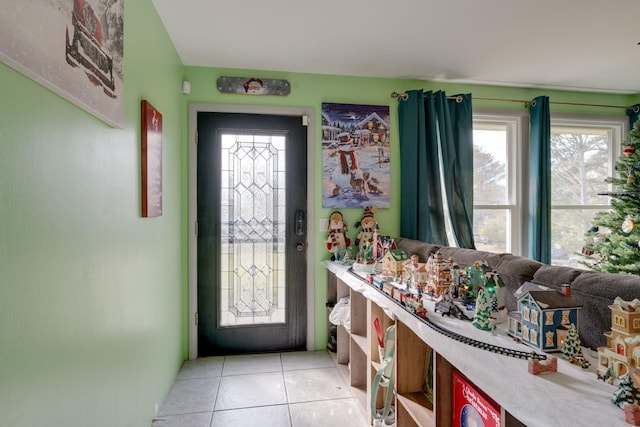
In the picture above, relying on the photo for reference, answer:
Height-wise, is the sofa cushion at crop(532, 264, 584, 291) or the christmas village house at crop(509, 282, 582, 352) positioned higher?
the sofa cushion at crop(532, 264, 584, 291)

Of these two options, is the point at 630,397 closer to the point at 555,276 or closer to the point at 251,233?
the point at 555,276

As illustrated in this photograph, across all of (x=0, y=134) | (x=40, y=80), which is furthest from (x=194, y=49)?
(x=0, y=134)

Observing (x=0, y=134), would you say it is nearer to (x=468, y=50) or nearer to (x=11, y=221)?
(x=11, y=221)

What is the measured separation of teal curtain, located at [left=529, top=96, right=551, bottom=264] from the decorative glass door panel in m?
2.31

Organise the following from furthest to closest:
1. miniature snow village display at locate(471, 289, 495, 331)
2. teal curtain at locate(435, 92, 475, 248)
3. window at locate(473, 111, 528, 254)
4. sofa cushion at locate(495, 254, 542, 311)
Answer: window at locate(473, 111, 528, 254)
teal curtain at locate(435, 92, 475, 248)
sofa cushion at locate(495, 254, 542, 311)
miniature snow village display at locate(471, 289, 495, 331)

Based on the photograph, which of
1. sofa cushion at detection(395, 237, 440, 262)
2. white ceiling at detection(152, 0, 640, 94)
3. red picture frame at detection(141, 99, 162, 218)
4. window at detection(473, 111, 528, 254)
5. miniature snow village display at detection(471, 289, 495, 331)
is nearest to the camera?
miniature snow village display at detection(471, 289, 495, 331)

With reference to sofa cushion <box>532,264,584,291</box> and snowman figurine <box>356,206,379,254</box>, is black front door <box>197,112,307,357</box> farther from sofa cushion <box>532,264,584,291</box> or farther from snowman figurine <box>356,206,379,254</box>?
sofa cushion <box>532,264,584,291</box>

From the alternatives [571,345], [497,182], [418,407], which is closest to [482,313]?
[571,345]

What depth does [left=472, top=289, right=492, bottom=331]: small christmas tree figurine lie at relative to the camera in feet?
4.22

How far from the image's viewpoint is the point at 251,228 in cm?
296

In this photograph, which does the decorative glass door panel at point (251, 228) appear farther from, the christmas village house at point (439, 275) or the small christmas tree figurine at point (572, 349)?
the small christmas tree figurine at point (572, 349)

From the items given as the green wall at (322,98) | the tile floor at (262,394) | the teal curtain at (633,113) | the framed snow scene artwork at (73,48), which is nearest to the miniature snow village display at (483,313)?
the tile floor at (262,394)

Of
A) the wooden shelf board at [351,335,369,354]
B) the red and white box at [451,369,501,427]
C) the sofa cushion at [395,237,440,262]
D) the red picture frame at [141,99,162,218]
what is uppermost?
the red picture frame at [141,99,162,218]

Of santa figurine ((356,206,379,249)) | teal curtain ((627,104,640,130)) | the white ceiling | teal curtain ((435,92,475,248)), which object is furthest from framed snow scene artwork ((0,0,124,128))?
teal curtain ((627,104,640,130))
